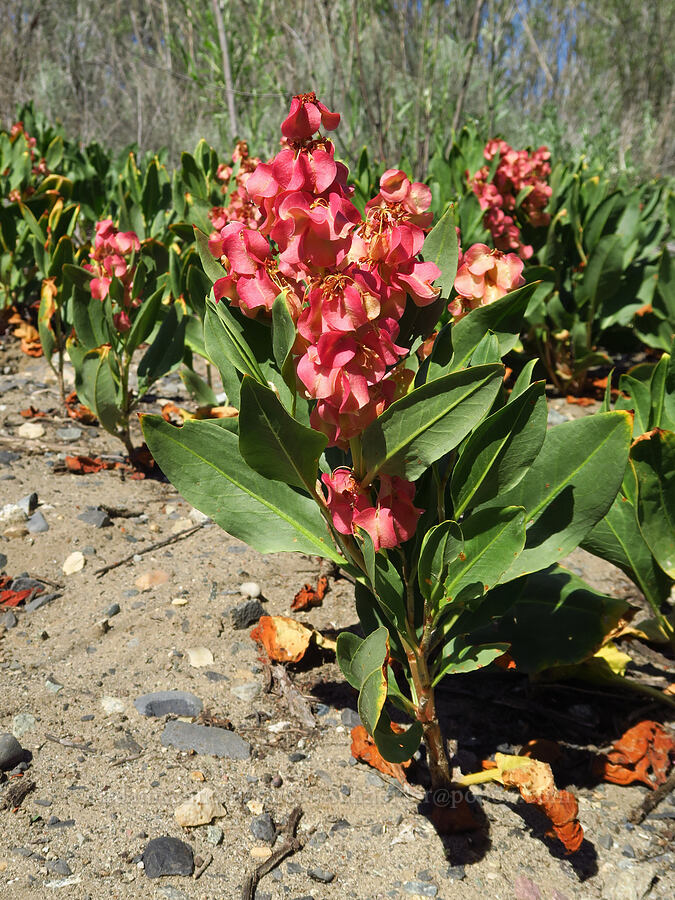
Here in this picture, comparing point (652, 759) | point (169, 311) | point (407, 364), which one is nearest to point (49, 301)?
point (169, 311)

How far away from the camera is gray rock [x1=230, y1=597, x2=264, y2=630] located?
2.13m

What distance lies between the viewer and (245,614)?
84.0 inches

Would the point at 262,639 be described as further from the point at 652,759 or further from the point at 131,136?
the point at 131,136

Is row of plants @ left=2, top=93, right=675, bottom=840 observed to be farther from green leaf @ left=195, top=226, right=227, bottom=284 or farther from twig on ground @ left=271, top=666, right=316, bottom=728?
twig on ground @ left=271, top=666, right=316, bottom=728

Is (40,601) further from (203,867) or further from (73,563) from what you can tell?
(203,867)

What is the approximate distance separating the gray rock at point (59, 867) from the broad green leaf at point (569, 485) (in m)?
0.95

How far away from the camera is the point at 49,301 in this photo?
10.5ft

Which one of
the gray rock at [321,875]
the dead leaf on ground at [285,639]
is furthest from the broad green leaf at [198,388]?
the gray rock at [321,875]

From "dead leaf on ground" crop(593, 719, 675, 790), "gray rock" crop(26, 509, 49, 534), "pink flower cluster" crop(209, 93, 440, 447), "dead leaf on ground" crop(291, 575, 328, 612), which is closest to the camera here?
"pink flower cluster" crop(209, 93, 440, 447)

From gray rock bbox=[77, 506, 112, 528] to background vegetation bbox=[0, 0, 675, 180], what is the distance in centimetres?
329

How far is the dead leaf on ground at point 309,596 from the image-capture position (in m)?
2.20

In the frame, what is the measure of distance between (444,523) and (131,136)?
50.7 ft

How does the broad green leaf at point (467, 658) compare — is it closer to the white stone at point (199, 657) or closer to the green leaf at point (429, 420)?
the green leaf at point (429, 420)

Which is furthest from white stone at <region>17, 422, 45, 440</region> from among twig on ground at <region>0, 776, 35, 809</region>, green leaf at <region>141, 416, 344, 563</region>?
green leaf at <region>141, 416, 344, 563</region>
